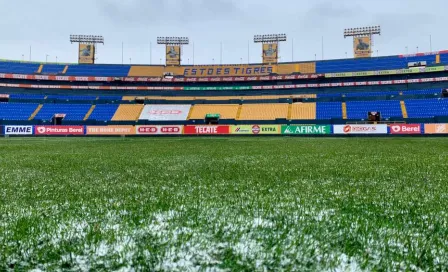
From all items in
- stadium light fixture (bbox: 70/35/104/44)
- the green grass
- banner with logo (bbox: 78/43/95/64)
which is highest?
stadium light fixture (bbox: 70/35/104/44)

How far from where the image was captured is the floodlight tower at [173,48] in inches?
2223

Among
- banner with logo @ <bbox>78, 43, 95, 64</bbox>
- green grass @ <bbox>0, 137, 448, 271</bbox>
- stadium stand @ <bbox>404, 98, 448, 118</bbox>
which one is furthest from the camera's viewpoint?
banner with logo @ <bbox>78, 43, 95, 64</bbox>

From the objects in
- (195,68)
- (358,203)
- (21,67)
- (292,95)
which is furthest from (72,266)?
(21,67)

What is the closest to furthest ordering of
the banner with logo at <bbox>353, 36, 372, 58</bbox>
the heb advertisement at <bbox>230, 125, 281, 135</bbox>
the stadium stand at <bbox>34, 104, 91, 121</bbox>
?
the heb advertisement at <bbox>230, 125, 281, 135</bbox> < the stadium stand at <bbox>34, 104, 91, 121</bbox> < the banner with logo at <bbox>353, 36, 372, 58</bbox>

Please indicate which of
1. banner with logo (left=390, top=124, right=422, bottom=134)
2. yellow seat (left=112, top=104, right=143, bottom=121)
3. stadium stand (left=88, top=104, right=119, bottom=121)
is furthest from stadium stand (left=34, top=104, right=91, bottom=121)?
banner with logo (left=390, top=124, right=422, bottom=134)

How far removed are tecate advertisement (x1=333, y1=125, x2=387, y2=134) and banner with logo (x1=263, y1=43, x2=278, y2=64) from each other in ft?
84.3

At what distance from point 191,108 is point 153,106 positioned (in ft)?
19.7

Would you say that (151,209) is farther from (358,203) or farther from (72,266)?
(358,203)

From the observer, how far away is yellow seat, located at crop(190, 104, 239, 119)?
4521 cm

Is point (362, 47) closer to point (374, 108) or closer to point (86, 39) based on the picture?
point (374, 108)

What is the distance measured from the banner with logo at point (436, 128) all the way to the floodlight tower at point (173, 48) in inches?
1599

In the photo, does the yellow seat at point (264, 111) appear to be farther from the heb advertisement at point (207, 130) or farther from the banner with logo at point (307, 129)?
the banner with logo at point (307, 129)

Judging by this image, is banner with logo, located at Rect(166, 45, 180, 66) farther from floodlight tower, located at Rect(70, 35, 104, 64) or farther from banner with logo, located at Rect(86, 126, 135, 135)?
banner with logo, located at Rect(86, 126, 135, 135)

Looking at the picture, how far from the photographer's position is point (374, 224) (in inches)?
88.7
